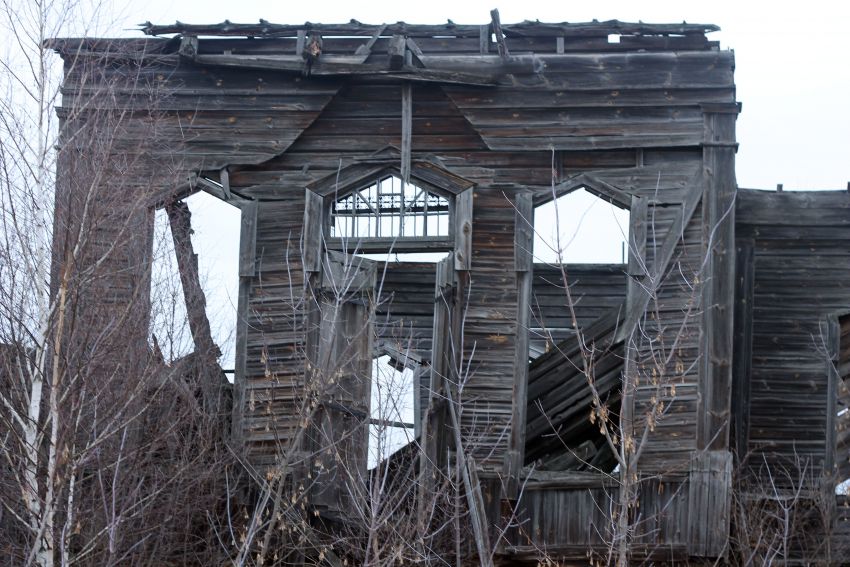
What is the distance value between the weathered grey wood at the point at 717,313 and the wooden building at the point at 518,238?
0.03 m

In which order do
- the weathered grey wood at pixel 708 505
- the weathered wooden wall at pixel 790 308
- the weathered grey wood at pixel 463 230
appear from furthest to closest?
1. the weathered wooden wall at pixel 790 308
2. the weathered grey wood at pixel 463 230
3. the weathered grey wood at pixel 708 505

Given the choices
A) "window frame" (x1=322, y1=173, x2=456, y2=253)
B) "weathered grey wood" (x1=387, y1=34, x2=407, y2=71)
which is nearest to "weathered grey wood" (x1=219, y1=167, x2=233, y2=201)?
"window frame" (x1=322, y1=173, x2=456, y2=253)

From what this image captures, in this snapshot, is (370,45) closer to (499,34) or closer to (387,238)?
(499,34)

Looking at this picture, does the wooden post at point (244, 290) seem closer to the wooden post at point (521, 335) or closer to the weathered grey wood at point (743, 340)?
the wooden post at point (521, 335)

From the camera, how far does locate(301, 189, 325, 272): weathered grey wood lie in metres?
16.9

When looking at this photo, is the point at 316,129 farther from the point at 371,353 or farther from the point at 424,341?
the point at 424,341

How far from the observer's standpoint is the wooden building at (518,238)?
53.1 feet

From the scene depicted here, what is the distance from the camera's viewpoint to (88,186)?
12.8 m

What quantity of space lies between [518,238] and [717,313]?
2660mm

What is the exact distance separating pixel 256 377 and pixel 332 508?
2156 mm

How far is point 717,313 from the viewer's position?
16.3 metres

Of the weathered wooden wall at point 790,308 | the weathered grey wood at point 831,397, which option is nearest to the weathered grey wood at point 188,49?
the weathered wooden wall at point 790,308

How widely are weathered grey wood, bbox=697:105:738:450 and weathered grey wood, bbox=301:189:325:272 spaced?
16.1 feet

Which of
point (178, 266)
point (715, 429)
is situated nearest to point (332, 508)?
point (178, 266)
